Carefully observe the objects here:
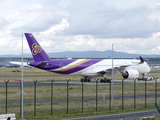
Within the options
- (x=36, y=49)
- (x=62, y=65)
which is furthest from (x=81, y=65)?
(x=36, y=49)

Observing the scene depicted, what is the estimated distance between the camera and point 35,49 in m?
48.3

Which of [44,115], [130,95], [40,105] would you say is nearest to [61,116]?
[44,115]

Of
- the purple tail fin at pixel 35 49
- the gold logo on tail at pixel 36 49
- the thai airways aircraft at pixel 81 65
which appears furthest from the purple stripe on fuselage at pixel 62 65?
the gold logo on tail at pixel 36 49

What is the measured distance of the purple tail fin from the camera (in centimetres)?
4669

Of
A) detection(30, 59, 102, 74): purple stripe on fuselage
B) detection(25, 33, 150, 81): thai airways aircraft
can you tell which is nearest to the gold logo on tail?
Result: detection(25, 33, 150, 81): thai airways aircraft

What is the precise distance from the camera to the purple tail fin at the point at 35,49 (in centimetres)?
4669

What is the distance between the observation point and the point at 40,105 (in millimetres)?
27406

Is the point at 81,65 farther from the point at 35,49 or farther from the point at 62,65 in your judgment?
the point at 35,49

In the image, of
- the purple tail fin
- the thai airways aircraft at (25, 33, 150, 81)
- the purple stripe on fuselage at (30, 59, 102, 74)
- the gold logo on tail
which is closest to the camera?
the purple tail fin

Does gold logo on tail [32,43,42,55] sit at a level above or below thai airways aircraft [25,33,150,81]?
above

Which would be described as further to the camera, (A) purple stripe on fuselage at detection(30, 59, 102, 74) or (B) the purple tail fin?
(A) purple stripe on fuselage at detection(30, 59, 102, 74)

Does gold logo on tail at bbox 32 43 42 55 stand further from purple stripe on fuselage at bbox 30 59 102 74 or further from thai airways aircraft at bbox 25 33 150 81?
purple stripe on fuselage at bbox 30 59 102 74

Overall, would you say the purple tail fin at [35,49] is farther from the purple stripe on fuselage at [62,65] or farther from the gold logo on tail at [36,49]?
the purple stripe on fuselage at [62,65]

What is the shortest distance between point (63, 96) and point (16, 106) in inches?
292
